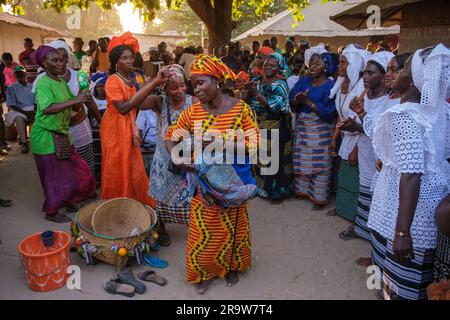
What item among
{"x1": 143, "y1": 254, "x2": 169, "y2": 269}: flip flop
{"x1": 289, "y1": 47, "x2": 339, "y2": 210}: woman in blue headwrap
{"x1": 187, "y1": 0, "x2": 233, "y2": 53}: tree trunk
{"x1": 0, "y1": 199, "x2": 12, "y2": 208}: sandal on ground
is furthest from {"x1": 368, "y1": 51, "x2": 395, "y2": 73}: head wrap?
{"x1": 187, "y1": 0, "x2": 233, "y2": 53}: tree trunk

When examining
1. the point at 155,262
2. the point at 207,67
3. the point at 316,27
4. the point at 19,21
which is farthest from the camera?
the point at 19,21

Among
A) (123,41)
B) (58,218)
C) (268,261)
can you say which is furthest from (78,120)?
(268,261)

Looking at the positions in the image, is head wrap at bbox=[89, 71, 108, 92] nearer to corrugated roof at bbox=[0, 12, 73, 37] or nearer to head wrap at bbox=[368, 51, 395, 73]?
head wrap at bbox=[368, 51, 395, 73]

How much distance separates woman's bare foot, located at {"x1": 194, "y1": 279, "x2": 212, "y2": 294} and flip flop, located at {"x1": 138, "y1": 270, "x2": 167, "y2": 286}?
0.28 metres

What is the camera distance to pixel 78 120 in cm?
475

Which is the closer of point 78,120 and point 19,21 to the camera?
point 78,120

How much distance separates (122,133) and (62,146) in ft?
2.91

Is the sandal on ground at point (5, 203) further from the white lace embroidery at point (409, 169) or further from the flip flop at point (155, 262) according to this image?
the white lace embroidery at point (409, 169)

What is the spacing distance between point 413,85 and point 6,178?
5.83m

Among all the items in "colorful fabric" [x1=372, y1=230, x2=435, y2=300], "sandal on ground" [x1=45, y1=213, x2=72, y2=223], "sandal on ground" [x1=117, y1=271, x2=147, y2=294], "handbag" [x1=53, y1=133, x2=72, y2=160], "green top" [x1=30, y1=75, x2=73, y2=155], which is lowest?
"sandal on ground" [x1=117, y1=271, x2=147, y2=294]

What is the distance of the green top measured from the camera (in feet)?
13.6

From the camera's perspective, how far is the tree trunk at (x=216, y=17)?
9938 mm

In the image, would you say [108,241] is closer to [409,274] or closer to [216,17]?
[409,274]

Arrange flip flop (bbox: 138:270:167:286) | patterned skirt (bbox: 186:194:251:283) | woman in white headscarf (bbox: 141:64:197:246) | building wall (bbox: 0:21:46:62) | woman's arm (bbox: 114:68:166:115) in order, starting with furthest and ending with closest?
building wall (bbox: 0:21:46:62), woman in white headscarf (bbox: 141:64:197:246), woman's arm (bbox: 114:68:166:115), flip flop (bbox: 138:270:167:286), patterned skirt (bbox: 186:194:251:283)
